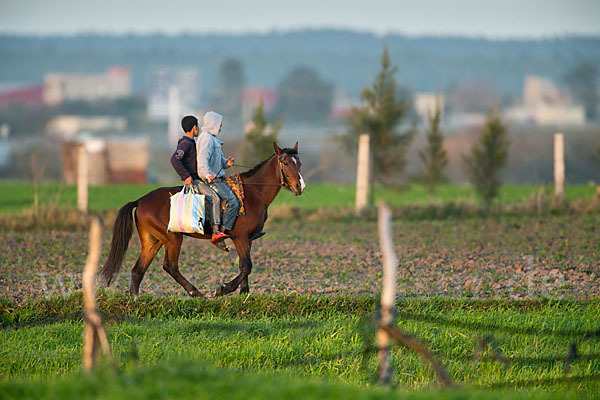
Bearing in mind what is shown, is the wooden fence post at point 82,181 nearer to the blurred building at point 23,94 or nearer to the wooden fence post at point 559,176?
the wooden fence post at point 559,176

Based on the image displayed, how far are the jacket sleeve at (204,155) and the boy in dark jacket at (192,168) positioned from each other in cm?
17

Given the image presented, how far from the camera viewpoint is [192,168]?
10992 mm

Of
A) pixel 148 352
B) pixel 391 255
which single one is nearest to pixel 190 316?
pixel 148 352

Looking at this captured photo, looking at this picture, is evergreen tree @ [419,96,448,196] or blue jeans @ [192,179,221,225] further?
evergreen tree @ [419,96,448,196]

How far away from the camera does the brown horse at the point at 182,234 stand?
1087 cm

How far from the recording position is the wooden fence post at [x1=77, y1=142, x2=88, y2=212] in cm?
2120

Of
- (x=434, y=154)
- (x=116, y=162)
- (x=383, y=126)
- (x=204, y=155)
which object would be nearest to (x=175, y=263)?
(x=204, y=155)

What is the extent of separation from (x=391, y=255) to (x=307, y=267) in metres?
7.39

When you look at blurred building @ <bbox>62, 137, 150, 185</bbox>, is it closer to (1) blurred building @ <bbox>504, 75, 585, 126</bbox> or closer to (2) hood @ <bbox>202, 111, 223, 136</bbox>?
(2) hood @ <bbox>202, 111, 223, 136</bbox>

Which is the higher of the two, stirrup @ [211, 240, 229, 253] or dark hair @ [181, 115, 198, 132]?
dark hair @ [181, 115, 198, 132]

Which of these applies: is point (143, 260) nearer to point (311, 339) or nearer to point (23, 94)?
point (311, 339)

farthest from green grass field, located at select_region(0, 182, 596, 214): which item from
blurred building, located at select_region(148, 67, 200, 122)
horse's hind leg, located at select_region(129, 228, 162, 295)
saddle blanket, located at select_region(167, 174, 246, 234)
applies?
blurred building, located at select_region(148, 67, 200, 122)

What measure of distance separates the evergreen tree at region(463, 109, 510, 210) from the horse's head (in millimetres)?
12911

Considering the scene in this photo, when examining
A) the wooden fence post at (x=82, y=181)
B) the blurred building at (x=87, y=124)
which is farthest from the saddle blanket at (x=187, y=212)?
the blurred building at (x=87, y=124)
